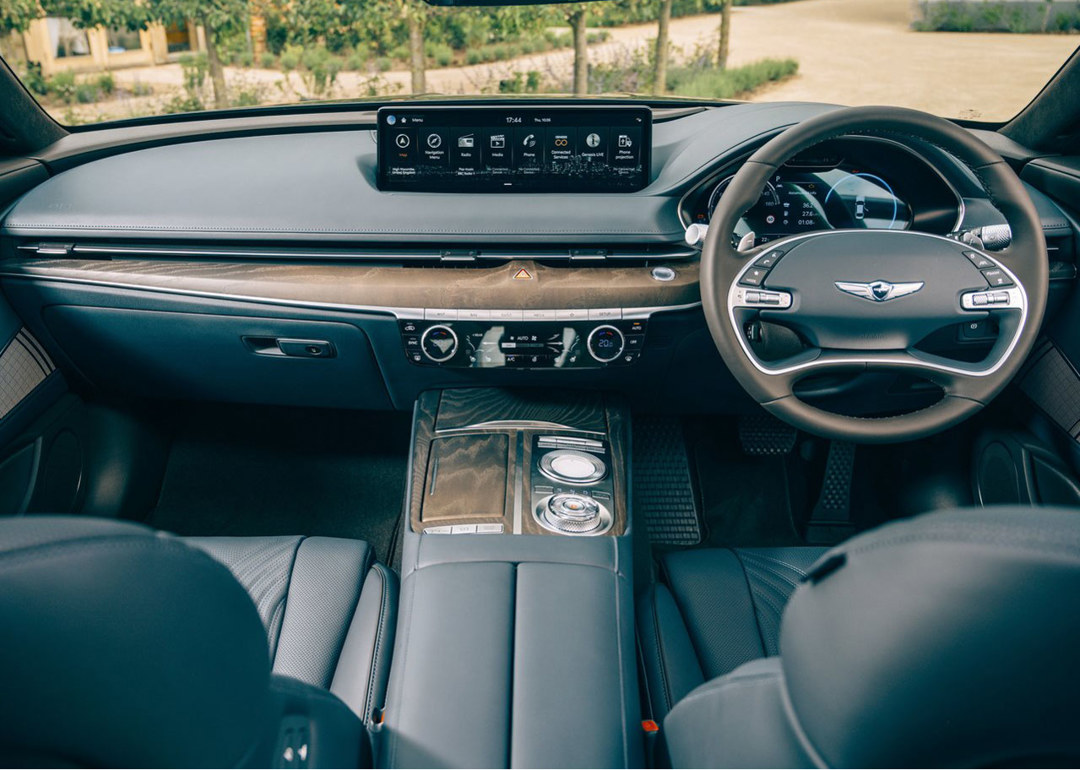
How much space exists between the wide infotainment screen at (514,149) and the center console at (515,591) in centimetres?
51

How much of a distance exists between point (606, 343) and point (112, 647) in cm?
131

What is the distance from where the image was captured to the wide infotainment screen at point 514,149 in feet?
5.96

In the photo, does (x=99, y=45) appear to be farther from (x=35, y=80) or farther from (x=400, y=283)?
(x=400, y=283)

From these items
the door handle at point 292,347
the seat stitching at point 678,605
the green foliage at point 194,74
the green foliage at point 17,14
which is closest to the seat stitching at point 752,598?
the seat stitching at point 678,605

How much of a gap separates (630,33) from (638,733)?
1861 mm

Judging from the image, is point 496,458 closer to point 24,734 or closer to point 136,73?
point 24,734

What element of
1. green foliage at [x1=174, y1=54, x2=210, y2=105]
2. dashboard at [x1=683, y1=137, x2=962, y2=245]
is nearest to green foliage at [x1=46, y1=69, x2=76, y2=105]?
green foliage at [x1=174, y1=54, x2=210, y2=105]

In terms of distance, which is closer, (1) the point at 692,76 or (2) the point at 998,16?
(2) the point at 998,16

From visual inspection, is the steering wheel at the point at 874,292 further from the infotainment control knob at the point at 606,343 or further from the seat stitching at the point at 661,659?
the seat stitching at the point at 661,659

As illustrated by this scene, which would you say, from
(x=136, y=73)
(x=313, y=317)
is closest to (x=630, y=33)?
(x=313, y=317)

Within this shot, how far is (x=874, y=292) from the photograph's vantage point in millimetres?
1542

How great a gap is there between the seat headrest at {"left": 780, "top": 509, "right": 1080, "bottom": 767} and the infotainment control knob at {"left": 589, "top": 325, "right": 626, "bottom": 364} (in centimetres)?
109

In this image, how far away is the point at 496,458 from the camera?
178cm

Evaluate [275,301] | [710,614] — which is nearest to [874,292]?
[710,614]
